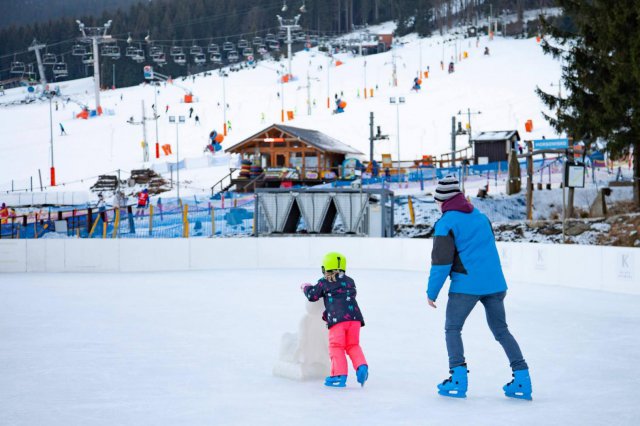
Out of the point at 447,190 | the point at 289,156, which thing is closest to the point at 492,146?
the point at 289,156

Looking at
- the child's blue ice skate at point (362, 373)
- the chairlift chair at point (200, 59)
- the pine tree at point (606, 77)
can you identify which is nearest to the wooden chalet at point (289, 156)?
the pine tree at point (606, 77)

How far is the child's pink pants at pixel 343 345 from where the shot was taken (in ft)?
20.0

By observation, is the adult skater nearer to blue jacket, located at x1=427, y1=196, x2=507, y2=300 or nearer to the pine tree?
blue jacket, located at x1=427, y1=196, x2=507, y2=300

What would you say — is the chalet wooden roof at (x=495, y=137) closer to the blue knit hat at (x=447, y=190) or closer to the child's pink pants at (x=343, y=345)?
the child's pink pants at (x=343, y=345)

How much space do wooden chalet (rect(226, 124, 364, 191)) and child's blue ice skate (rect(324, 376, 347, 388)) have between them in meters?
36.2

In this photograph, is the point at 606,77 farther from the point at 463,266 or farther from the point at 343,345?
the point at 463,266

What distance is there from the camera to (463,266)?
5.52 metres

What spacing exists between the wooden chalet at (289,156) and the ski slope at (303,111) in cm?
253

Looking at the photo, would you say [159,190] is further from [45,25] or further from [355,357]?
[45,25]

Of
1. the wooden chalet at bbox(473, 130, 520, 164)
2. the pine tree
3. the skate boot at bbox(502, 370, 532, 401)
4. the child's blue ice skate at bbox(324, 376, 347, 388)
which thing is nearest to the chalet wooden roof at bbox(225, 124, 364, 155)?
the wooden chalet at bbox(473, 130, 520, 164)

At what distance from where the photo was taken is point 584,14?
26.2 meters

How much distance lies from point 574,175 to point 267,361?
37.3 feet

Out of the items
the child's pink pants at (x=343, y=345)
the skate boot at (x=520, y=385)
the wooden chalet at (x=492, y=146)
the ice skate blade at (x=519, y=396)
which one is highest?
the wooden chalet at (x=492, y=146)

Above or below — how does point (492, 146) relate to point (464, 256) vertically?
above
